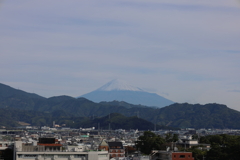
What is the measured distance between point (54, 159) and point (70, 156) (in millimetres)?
1691

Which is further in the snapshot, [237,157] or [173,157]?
[237,157]

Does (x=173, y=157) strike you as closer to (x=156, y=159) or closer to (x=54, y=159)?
(x=156, y=159)

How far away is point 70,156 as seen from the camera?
51844 mm

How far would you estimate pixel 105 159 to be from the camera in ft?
177

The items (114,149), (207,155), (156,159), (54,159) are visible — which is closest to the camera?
(54,159)

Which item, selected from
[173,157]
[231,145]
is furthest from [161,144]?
[173,157]

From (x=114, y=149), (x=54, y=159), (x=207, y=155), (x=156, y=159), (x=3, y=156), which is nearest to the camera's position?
(x=54, y=159)

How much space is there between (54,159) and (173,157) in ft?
50.2

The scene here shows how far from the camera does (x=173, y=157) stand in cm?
5972

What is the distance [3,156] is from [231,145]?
3182 centimetres

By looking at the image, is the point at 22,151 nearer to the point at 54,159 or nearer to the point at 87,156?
the point at 54,159

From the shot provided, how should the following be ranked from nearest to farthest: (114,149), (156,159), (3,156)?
(3,156)
(156,159)
(114,149)

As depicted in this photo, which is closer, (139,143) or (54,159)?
(54,159)

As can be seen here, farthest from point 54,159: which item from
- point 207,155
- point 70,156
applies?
point 207,155
